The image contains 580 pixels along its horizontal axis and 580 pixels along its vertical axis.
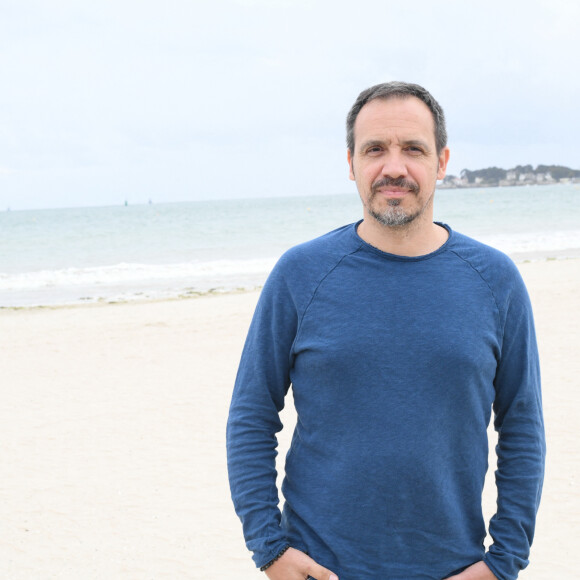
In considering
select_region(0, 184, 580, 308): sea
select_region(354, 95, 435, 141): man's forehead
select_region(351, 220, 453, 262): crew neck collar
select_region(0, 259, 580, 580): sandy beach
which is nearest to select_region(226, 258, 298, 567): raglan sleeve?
select_region(351, 220, 453, 262): crew neck collar

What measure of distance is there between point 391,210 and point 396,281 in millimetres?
199

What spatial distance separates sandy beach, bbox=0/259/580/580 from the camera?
447 centimetres

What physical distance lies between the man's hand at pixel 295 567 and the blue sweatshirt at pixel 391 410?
3 cm

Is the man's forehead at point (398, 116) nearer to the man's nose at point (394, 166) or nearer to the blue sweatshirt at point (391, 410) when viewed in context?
the man's nose at point (394, 166)

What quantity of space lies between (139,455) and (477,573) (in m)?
4.91

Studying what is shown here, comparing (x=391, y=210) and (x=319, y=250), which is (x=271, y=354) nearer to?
(x=319, y=250)

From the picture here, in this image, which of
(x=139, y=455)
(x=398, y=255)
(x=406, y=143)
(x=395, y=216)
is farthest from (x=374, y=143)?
(x=139, y=455)

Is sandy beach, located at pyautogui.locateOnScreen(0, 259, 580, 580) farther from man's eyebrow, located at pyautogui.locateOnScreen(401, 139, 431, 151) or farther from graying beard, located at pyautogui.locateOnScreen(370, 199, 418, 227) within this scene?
man's eyebrow, located at pyautogui.locateOnScreen(401, 139, 431, 151)

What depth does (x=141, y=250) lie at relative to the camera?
3284 centimetres

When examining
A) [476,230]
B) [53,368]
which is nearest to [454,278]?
[53,368]

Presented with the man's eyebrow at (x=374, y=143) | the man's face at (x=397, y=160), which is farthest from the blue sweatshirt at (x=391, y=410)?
the man's eyebrow at (x=374, y=143)

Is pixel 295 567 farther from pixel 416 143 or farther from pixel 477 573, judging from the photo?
pixel 416 143

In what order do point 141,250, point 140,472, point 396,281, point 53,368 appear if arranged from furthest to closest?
point 141,250 < point 53,368 < point 140,472 < point 396,281

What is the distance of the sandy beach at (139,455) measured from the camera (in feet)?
14.7
